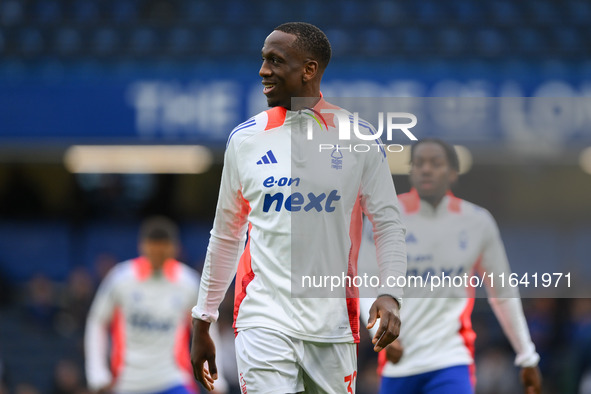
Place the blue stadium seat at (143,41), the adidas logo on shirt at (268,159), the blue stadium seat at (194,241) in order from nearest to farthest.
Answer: the adidas logo on shirt at (268,159), the blue stadium seat at (143,41), the blue stadium seat at (194,241)

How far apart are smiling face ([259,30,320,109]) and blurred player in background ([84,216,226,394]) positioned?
3.91m

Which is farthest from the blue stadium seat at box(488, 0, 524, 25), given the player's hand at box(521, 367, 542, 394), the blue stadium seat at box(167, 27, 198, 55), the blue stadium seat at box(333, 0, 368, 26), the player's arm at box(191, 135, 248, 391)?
the player's arm at box(191, 135, 248, 391)

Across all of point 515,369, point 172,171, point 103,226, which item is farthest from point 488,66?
point 103,226

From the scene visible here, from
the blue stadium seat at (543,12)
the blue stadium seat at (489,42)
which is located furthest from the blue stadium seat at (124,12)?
the blue stadium seat at (543,12)

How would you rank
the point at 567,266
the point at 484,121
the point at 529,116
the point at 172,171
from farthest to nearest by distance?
the point at 172,171
the point at 567,266
the point at 484,121
the point at 529,116

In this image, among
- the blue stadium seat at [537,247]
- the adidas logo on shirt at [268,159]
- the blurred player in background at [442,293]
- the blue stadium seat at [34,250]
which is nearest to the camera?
the adidas logo on shirt at [268,159]

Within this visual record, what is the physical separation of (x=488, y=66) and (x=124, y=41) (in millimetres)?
5535

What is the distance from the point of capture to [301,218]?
144 inches

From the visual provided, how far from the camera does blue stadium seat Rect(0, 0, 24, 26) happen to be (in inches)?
571

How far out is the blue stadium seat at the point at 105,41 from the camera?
44.8ft

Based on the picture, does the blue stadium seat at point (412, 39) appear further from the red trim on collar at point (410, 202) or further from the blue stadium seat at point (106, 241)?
the red trim on collar at point (410, 202)

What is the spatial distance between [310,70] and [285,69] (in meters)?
0.12

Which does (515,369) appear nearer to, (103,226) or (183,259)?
(183,259)

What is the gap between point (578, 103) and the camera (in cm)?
1141
